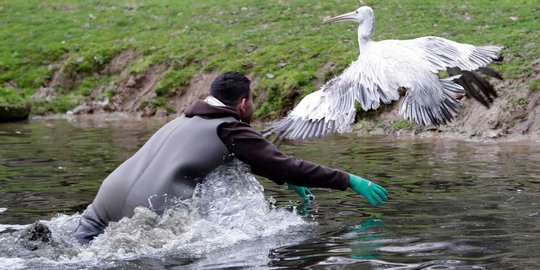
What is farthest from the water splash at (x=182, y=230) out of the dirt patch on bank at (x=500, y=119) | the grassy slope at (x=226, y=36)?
the grassy slope at (x=226, y=36)

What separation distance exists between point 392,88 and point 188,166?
236 cm

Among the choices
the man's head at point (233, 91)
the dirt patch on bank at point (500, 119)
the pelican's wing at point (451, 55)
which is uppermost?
the man's head at point (233, 91)

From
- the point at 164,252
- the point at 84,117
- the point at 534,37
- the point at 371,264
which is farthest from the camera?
the point at 84,117

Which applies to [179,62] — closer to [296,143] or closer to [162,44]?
[162,44]

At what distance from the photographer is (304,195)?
829 centimetres

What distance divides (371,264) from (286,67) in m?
12.1

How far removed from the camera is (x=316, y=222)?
25.7ft

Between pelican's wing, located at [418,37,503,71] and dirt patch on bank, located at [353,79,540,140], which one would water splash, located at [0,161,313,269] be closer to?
pelican's wing, located at [418,37,503,71]

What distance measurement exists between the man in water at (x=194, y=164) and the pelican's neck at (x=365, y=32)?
8.82 ft

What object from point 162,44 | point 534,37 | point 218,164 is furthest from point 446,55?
point 162,44

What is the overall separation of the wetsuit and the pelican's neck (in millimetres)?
2746

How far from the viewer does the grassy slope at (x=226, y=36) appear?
17141 mm

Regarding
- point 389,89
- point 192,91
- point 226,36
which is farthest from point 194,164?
point 226,36

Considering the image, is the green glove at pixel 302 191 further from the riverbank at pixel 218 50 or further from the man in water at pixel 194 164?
the riverbank at pixel 218 50
